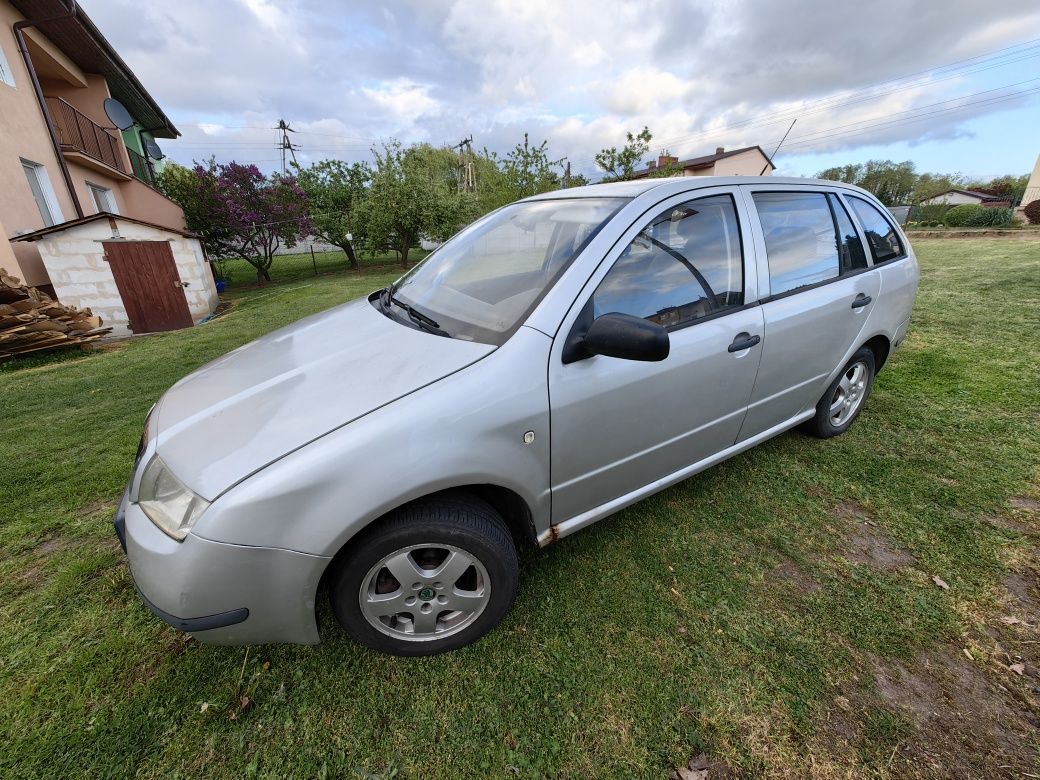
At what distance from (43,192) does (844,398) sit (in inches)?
552

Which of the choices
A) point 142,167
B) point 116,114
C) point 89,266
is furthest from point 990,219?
point 142,167

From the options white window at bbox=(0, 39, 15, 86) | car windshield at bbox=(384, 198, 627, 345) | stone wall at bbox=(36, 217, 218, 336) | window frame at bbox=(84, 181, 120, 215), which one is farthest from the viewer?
window frame at bbox=(84, 181, 120, 215)

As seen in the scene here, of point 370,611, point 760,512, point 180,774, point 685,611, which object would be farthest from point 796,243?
point 180,774

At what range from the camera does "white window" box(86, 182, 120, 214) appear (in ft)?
37.0

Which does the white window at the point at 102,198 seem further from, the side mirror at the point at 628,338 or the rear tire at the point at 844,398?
the rear tire at the point at 844,398

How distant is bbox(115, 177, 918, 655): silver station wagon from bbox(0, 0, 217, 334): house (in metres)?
9.04

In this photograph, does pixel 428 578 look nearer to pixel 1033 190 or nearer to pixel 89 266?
pixel 89 266

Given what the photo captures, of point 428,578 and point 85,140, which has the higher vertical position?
point 85,140

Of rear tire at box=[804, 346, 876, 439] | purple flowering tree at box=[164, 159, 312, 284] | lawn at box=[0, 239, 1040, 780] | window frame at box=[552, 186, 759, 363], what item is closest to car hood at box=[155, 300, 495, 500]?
window frame at box=[552, 186, 759, 363]

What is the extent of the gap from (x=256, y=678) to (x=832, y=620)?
2.32m

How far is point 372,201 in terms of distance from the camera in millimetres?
18625

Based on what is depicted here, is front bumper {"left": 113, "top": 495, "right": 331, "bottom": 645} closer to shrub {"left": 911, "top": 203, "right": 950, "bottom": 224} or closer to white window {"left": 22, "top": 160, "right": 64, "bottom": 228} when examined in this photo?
white window {"left": 22, "top": 160, "right": 64, "bottom": 228}

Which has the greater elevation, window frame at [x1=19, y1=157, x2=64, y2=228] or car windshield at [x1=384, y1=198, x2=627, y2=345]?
window frame at [x1=19, y1=157, x2=64, y2=228]

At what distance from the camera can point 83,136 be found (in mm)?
10875
